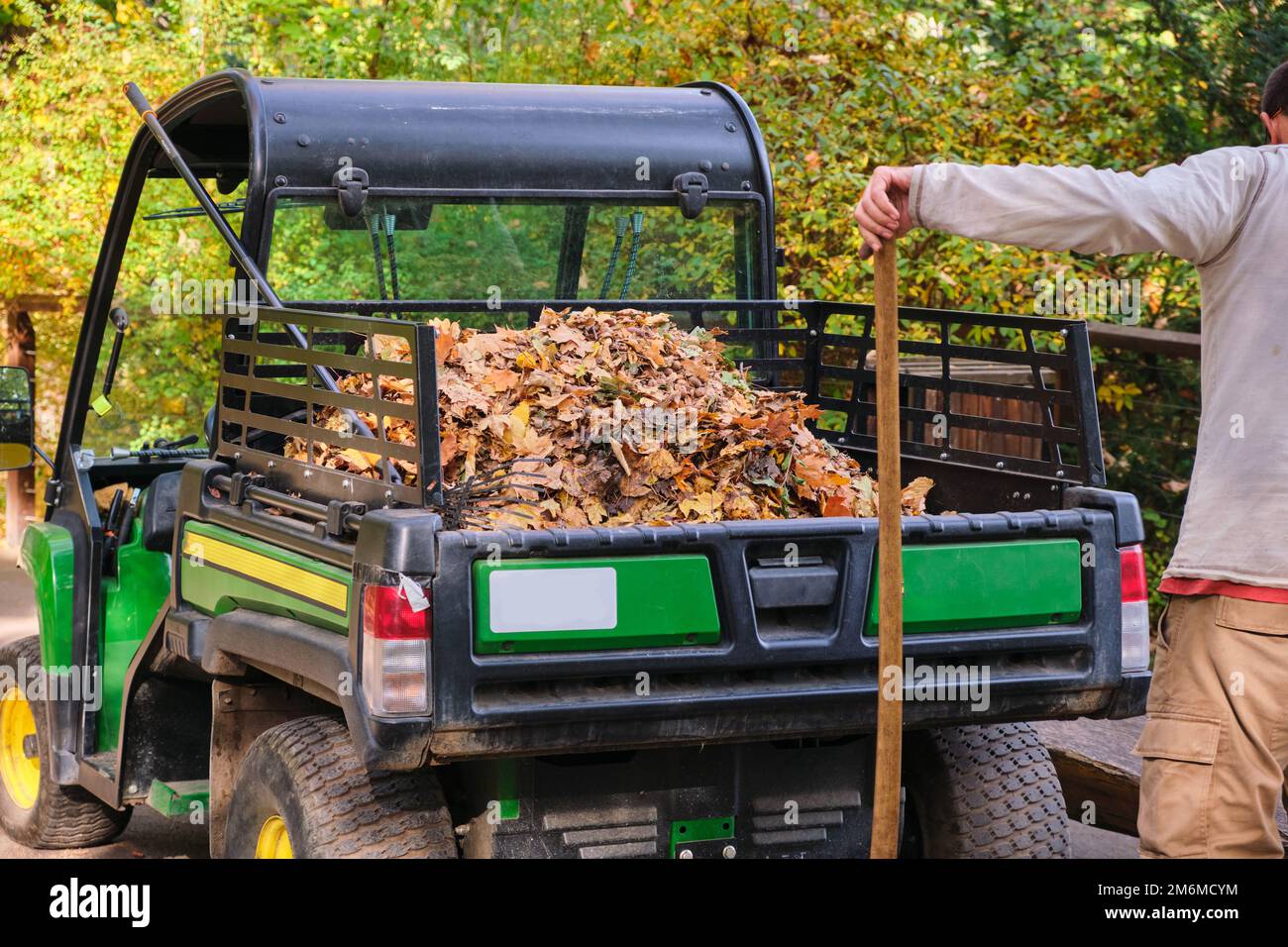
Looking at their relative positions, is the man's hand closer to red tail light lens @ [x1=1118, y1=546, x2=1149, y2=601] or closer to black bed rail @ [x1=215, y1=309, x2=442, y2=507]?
black bed rail @ [x1=215, y1=309, x2=442, y2=507]

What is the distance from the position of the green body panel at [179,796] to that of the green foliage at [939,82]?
17.8 feet

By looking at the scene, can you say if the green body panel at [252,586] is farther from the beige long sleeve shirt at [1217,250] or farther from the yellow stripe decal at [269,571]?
the beige long sleeve shirt at [1217,250]

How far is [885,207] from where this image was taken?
312 centimetres

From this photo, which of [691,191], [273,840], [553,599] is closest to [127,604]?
[273,840]

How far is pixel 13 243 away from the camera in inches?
479

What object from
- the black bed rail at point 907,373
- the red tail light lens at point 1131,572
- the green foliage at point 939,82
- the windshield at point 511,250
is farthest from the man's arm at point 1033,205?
the green foliage at point 939,82

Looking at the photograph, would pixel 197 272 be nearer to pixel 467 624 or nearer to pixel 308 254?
pixel 308 254

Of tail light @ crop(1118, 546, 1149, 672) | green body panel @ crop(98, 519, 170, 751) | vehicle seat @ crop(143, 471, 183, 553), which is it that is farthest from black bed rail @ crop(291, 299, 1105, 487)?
green body panel @ crop(98, 519, 170, 751)

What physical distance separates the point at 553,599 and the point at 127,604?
92.3 inches

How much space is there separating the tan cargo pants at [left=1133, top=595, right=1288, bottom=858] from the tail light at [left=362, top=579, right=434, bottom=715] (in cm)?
150

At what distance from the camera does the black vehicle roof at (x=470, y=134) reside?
4.99 metres

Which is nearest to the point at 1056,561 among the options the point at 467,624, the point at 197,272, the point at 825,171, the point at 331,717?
the point at 467,624

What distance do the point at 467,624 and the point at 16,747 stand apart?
3.34 metres

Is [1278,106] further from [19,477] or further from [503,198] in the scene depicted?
[19,477]
